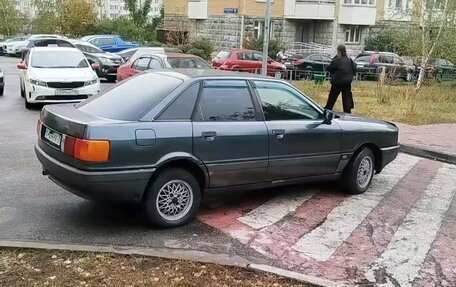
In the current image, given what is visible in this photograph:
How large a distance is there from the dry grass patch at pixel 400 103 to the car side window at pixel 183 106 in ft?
31.1

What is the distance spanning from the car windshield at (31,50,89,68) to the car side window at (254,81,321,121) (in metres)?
8.81

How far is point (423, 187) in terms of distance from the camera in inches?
301

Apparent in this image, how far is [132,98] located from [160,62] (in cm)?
855

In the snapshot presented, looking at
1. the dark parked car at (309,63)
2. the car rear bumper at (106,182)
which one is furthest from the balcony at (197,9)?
the car rear bumper at (106,182)

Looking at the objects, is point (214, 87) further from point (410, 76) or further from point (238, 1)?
point (238, 1)

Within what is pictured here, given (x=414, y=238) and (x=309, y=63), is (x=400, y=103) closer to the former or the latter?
(x=414, y=238)

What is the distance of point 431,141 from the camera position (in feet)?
36.7

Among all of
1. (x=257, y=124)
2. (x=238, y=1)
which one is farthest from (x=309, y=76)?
(x=257, y=124)

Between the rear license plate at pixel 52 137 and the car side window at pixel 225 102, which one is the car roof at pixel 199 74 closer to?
the car side window at pixel 225 102

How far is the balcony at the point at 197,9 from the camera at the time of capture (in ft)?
136

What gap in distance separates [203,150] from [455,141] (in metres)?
7.79

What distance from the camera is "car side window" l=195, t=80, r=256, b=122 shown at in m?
5.57

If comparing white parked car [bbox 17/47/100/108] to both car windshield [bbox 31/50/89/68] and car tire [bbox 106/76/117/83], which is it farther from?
car tire [bbox 106/76/117/83]

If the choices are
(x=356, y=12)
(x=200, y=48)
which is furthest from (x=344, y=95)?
(x=356, y=12)
